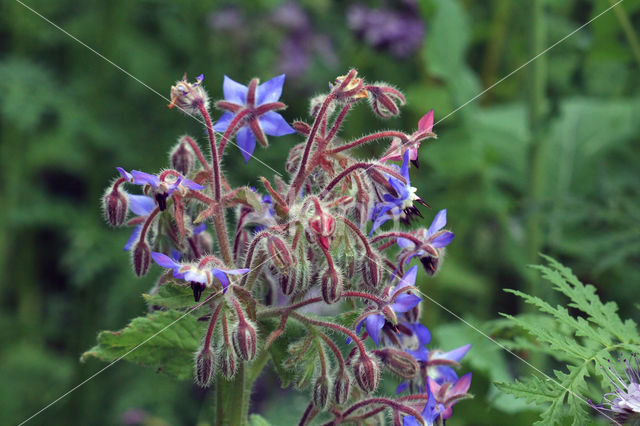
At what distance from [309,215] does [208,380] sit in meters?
0.33

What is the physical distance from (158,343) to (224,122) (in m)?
0.45

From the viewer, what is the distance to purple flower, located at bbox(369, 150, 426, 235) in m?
1.30

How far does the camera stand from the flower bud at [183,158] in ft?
4.69

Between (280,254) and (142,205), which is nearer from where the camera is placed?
(280,254)

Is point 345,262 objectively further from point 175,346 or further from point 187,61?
point 187,61

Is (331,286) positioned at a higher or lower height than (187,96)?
lower

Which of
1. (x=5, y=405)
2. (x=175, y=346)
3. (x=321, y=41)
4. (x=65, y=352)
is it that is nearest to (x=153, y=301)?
(x=175, y=346)

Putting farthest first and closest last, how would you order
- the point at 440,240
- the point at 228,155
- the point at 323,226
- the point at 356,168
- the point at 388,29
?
the point at 388,29 < the point at 228,155 < the point at 440,240 < the point at 356,168 < the point at 323,226

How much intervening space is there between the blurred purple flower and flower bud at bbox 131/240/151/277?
2678mm

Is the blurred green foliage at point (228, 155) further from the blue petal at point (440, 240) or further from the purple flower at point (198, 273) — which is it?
the purple flower at point (198, 273)

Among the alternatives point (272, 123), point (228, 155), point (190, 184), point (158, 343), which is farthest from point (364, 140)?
point (228, 155)

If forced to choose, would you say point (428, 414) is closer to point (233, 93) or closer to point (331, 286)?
point (331, 286)

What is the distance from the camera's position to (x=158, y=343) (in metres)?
1.40

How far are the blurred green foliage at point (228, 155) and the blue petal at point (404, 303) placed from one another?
163 centimetres
